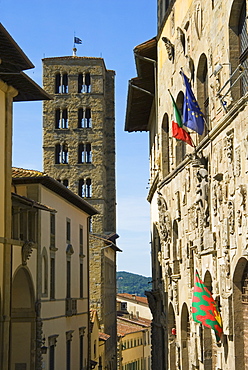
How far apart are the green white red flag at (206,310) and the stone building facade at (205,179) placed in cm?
24

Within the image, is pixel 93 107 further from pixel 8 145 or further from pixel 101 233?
pixel 8 145

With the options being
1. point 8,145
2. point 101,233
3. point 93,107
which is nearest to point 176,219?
point 8,145

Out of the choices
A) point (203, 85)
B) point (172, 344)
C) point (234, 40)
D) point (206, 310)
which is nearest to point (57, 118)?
point (172, 344)

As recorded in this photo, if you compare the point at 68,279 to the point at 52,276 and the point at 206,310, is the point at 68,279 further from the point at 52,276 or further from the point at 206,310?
the point at 206,310

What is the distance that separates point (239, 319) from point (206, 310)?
1548 mm

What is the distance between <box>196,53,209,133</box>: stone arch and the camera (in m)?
20.3

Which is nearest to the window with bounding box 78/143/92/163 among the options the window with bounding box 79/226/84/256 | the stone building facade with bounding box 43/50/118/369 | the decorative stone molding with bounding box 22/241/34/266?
the stone building facade with bounding box 43/50/118/369

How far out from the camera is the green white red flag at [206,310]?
57.1ft

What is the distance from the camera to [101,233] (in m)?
60.4

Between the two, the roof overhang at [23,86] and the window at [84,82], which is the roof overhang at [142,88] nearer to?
the roof overhang at [23,86]

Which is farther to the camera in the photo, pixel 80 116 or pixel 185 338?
pixel 80 116

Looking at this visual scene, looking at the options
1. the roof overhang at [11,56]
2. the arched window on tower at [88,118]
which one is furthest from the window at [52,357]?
the arched window on tower at [88,118]

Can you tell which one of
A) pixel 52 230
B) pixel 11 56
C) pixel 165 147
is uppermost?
pixel 11 56

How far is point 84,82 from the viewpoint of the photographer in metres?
64.4
